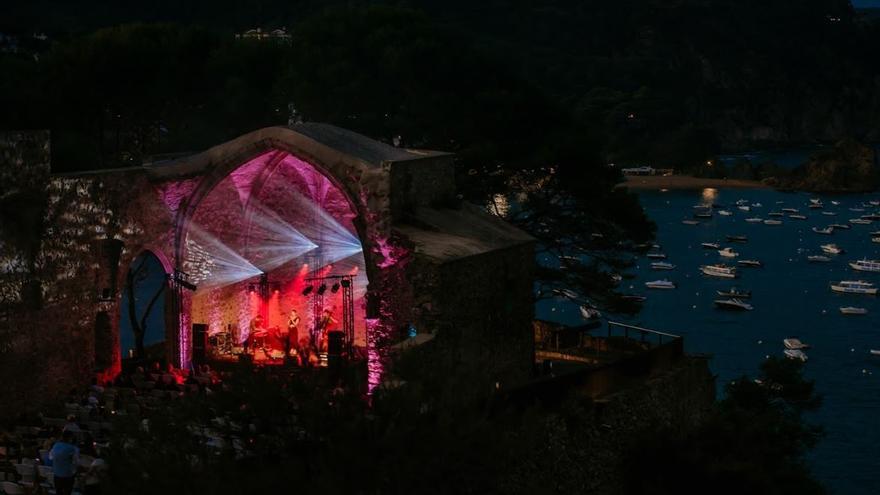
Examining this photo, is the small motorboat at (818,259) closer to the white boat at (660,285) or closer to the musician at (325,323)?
the white boat at (660,285)

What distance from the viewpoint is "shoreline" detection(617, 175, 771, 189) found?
103 metres

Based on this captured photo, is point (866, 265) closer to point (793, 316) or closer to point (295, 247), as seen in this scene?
point (793, 316)

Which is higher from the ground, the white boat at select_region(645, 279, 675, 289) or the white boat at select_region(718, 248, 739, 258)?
the white boat at select_region(718, 248, 739, 258)

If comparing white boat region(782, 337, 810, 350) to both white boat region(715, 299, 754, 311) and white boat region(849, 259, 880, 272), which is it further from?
white boat region(849, 259, 880, 272)

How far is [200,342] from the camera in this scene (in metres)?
22.7

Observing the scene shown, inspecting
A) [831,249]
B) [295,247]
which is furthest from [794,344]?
[295,247]

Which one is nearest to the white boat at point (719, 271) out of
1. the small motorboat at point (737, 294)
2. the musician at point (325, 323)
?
the small motorboat at point (737, 294)

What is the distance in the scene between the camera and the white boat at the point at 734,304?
195 feet

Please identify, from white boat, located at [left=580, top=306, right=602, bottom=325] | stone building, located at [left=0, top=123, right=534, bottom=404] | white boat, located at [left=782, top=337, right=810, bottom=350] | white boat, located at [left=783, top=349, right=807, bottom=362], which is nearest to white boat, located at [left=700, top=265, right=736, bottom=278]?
white boat, located at [left=580, top=306, right=602, bottom=325]

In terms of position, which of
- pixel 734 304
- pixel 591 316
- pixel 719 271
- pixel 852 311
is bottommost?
pixel 852 311

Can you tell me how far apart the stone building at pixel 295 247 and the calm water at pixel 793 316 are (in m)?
19.3

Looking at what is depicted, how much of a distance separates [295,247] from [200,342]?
315cm

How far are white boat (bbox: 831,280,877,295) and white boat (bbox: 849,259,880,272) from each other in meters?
4.65

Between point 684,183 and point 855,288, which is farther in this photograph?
point 684,183
